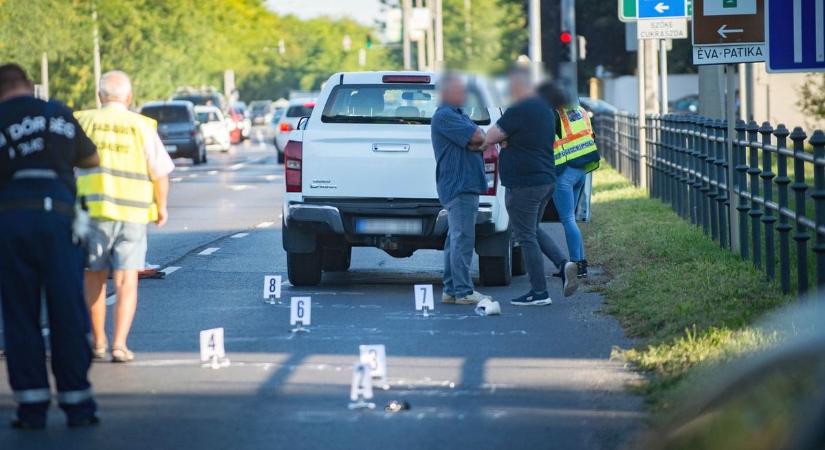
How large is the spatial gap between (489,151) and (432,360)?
13.2ft

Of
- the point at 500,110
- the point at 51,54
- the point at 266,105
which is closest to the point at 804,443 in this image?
the point at 500,110

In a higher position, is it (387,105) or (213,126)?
(387,105)

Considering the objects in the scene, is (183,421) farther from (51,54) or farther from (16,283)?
(51,54)

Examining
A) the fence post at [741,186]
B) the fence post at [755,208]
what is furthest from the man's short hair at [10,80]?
the fence post at [741,186]

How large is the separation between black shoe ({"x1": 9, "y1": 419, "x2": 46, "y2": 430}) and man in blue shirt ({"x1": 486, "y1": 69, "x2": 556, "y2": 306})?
5346mm

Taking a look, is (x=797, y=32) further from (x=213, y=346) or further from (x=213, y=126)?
(x=213, y=126)

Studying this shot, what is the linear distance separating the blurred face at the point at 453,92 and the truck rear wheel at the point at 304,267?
7.22 feet

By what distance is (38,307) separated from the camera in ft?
26.9

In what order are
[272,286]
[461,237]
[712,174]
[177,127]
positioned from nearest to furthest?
[461,237]
[272,286]
[712,174]
[177,127]

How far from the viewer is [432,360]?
10.3 m

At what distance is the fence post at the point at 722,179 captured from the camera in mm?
16312

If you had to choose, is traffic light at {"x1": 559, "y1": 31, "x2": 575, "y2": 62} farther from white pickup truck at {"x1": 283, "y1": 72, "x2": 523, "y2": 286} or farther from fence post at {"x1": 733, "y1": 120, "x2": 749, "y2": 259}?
white pickup truck at {"x1": 283, "y1": 72, "x2": 523, "y2": 286}

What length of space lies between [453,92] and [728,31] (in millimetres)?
3324

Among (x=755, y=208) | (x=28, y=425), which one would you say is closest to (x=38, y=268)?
(x=28, y=425)
